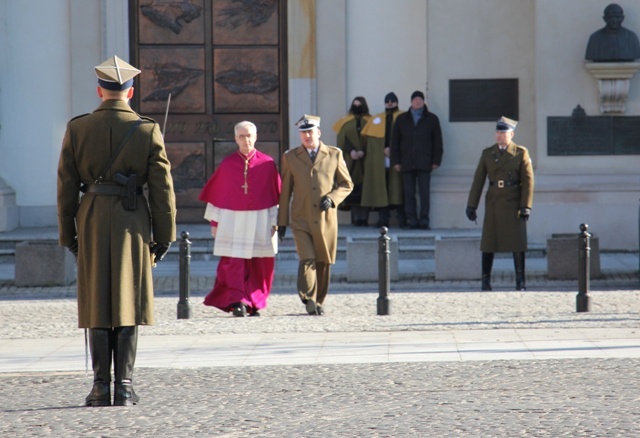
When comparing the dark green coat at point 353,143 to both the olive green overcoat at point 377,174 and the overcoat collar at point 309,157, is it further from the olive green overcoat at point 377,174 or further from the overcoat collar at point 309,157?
the overcoat collar at point 309,157

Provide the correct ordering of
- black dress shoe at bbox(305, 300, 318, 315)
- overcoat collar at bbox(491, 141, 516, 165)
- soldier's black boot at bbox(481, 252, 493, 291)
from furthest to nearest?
1. soldier's black boot at bbox(481, 252, 493, 291)
2. overcoat collar at bbox(491, 141, 516, 165)
3. black dress shoe at bbox(305, 300, 318, 315)

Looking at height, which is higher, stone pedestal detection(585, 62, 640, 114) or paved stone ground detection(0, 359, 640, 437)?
stone pedestal detection(585, 62, 640, 114)

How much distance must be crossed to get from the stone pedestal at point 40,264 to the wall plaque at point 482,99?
6.38 m

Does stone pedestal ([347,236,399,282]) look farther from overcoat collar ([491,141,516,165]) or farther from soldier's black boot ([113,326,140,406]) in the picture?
soldier's black boot ([113,326,140,406])

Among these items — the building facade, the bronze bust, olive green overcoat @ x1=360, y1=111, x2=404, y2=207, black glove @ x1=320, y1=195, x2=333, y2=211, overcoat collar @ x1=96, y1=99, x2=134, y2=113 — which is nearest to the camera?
overcoat collar @ x1=96, y1=99, x2=134, y2=113

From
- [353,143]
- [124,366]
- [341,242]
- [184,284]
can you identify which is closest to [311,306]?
[184,284]

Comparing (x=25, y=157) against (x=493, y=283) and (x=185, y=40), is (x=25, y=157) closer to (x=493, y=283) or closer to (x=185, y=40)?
(x=185, y=40)

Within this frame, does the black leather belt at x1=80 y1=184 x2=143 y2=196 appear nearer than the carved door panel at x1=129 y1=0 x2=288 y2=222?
Yes

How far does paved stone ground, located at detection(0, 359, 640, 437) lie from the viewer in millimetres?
7566

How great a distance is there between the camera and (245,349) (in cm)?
1091

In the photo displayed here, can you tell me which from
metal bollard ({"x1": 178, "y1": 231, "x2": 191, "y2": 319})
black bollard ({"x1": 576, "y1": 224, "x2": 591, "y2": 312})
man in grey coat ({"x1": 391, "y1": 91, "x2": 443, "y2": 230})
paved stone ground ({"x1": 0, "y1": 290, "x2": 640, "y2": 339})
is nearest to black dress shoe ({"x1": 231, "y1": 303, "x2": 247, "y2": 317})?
paved stone ground ({"x1": 0, "y1": 290, "x2": 640, "y2": 339})

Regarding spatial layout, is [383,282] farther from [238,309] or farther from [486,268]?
[486,268]

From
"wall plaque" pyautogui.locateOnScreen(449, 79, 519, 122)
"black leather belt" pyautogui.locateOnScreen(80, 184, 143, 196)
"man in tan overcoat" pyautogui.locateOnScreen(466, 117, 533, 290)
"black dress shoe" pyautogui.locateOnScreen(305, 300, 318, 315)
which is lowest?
"black dress shoe" pyautogui.locateOnScreen(305, 300, 318, 315)

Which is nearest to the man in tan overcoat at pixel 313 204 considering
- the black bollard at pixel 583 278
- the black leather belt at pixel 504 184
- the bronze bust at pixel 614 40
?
the black bollard at pixel 583 278
